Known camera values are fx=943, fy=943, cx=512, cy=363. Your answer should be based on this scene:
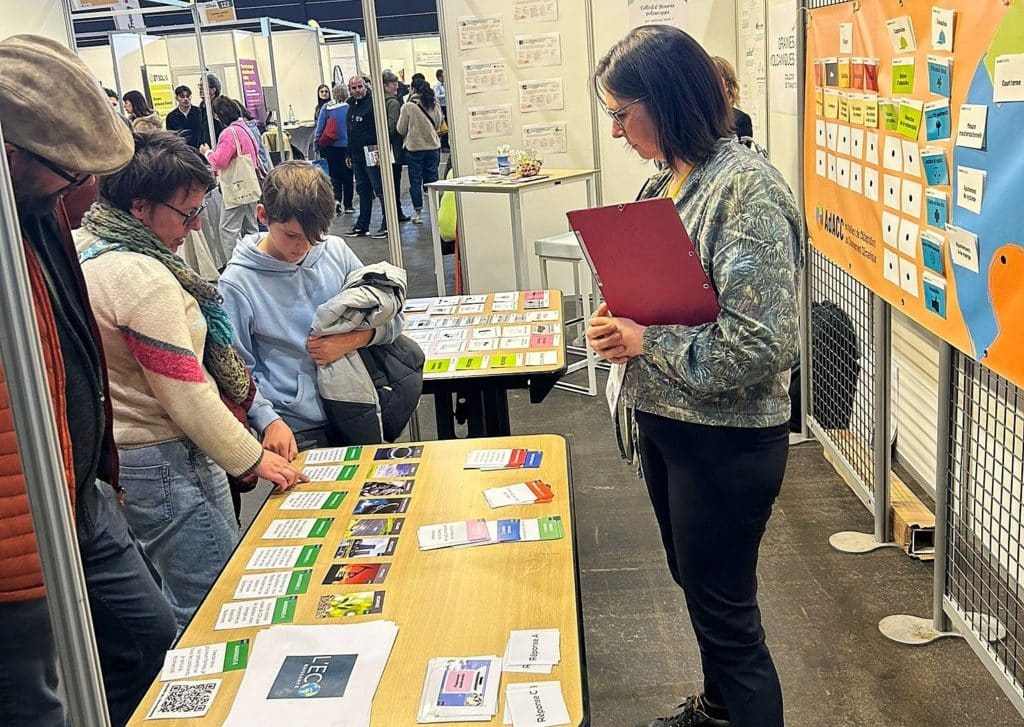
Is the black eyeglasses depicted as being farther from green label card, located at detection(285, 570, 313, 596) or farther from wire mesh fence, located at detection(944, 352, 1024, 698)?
wire mesh fence, located at detection(944, 352, 1024, 698)

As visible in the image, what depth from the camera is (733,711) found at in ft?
5.68

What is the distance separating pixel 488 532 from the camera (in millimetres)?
1634

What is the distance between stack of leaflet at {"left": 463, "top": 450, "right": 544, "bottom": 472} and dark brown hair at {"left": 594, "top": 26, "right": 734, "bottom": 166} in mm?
692

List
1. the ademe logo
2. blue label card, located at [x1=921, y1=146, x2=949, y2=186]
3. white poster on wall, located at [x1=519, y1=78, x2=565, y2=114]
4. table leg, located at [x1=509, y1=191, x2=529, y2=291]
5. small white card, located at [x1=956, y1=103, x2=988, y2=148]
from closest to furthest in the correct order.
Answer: small white card, located at [x1=956, y1=103, x2=988, y2=148] < blue label card, located at [x1=921, y1=146, x2=949, y2=186] < the ademe logo < table leg, located at [x1=509, y1=191, x2=529, y2=291] < white poster on wall, located at [x1=519, y1=78, x2=565, y2=114]

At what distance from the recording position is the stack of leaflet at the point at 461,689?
3.79 ft

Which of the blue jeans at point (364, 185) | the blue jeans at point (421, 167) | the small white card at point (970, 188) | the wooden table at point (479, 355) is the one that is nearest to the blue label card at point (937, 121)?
the small white card at point (970, 188)

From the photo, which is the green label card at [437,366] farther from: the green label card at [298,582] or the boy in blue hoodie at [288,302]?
the green label card at [298,582]

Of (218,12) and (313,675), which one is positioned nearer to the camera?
(313,675)

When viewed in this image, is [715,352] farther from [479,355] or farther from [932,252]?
[479,355]

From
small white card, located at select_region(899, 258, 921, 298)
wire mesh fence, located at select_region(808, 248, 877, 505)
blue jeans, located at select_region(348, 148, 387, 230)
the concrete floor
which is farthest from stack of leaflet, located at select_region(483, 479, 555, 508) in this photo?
blue jeans, located at select_region(348, 148, 387, 230)

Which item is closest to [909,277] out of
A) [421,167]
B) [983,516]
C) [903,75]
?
[903,75]

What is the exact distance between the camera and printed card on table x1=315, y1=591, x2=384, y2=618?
142 centimetres

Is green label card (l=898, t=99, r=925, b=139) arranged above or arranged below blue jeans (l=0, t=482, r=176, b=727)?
above

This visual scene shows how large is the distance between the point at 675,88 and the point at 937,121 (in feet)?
3.10
